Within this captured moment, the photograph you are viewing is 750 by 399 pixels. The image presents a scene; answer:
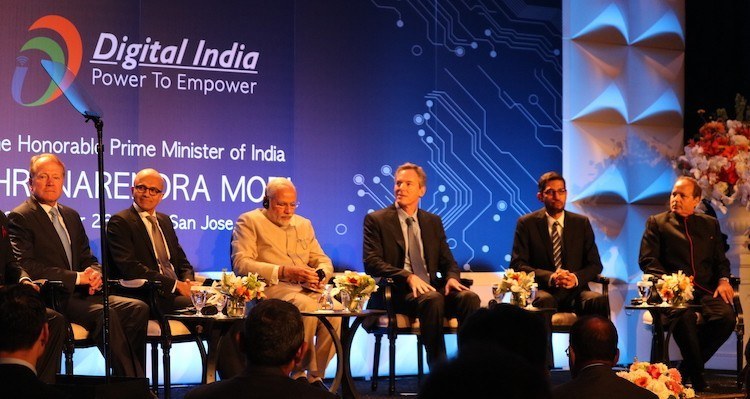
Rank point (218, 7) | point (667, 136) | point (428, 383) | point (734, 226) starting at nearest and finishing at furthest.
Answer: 1. point (428, 383)
2. point (218, 7)
3. point (734, 226)
4. point (667, 136)

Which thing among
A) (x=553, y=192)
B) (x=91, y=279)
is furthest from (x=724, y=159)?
(x=91, y=279)

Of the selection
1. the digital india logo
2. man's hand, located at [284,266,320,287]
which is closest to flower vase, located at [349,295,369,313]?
man's hand, located at [284,266,320,287]

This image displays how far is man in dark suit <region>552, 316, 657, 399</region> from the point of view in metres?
2.79

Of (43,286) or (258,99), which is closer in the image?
(43,286)

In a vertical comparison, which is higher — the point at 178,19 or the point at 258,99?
the point at 178,19

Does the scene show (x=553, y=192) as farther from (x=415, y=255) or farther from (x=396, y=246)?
(x=396, y=246)

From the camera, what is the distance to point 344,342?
5.66 m

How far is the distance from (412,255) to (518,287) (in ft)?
3.14

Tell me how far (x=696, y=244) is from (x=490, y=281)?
5.04 ft

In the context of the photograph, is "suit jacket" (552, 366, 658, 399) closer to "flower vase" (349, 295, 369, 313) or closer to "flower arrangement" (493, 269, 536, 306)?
"flower vase" (349, 295, 369, 313)

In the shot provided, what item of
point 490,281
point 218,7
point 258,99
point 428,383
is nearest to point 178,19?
point 218,7

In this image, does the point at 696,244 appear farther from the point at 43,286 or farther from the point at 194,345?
the point at 43,286

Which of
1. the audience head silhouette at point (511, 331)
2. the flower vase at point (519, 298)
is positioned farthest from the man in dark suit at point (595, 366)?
the flower vase at point (519, 298)

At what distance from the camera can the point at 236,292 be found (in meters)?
5.13
